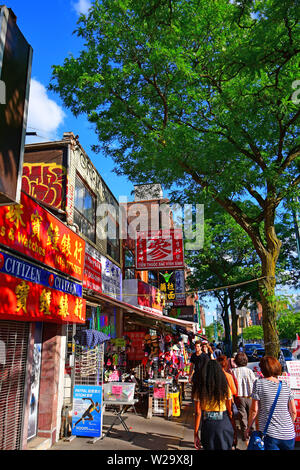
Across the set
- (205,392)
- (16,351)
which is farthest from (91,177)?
(205,392)

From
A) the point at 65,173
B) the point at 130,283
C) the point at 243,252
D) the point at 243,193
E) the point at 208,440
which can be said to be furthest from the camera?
the point at 243,252

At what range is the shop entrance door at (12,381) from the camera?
5941mm

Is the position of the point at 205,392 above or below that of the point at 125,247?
below

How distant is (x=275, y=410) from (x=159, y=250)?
1070 centimetres

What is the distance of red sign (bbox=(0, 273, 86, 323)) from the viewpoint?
5.02 metres

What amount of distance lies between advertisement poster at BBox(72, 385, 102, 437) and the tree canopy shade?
4662 mm

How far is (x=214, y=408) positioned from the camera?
449 centimetres

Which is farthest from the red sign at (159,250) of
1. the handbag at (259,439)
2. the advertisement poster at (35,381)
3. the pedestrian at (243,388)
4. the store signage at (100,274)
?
the handbag at (259,439)

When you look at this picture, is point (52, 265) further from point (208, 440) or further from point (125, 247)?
point (125, 247)

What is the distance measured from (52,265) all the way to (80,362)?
3.42 m

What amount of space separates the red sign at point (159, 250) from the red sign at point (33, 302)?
6518 millimetres

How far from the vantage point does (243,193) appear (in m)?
11.0

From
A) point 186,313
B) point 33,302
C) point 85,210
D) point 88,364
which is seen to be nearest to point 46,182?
point 85,210

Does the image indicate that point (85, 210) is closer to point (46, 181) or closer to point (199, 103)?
point (46, 181)
